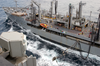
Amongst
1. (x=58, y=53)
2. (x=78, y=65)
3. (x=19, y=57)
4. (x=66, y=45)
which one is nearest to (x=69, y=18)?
(x=66, y=45)

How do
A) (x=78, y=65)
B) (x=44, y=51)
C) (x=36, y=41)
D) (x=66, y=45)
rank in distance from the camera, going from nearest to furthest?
1. (x=78, y=65)
2. (x=44, y=51)
3. (x=66, y=45)
4. (x=36, y=41)

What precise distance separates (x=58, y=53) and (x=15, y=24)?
29.1 meters

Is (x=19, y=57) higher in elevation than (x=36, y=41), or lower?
higher

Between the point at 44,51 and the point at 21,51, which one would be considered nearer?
the point at 21,51

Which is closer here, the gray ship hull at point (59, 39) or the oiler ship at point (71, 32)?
the gray ship hull at point (59, 39)

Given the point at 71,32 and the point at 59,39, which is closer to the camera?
the point at 71,32

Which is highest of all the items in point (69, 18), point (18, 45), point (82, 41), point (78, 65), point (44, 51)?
point (69, 18)

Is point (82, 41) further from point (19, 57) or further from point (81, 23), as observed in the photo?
point (19, 57)

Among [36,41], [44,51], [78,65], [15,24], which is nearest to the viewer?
[78,65]

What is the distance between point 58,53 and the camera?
93.9 ft

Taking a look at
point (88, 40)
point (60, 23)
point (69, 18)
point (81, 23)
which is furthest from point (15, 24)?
point (88, 40)

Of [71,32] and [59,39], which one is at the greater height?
[71,32]

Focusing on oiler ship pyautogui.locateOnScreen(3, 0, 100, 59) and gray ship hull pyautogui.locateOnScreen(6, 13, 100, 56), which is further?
oiler ship pyautogui.locateOnScreen(3, 0, 100, 59)

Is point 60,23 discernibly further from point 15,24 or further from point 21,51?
point 21,51
